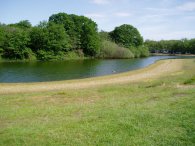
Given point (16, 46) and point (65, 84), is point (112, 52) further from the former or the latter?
point (65, 84)

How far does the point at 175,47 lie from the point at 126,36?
5770 centimetres

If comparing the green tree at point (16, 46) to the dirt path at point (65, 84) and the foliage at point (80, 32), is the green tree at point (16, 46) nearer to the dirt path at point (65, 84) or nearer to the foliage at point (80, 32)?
the foliage at point (80, 32)

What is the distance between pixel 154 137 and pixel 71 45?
71.7 meters

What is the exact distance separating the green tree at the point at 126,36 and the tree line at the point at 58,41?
8334 millimetres

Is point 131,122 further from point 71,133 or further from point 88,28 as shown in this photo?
point 88,28

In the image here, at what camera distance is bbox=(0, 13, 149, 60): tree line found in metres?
68.4

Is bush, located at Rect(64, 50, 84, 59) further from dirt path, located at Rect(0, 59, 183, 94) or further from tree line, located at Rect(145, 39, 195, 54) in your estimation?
tree line, located at Rect(145, 39, 195, 54)

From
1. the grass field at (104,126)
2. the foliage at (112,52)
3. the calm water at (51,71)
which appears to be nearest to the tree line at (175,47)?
the foliage at (112,52)

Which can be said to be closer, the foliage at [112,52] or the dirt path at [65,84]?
the dirt path at [65,84]

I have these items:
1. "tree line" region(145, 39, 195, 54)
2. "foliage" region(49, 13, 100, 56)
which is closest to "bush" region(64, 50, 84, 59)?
"foliage" region(49, 13, 100, 56)

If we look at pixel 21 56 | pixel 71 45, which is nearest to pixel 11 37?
pixel 21 56

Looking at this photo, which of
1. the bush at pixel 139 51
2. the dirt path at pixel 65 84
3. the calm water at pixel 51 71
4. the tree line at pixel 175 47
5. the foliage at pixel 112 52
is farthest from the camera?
the tree line at pixel 175 47

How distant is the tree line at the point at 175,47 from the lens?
139125 millimetres

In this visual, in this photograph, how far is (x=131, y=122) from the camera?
854 cm
